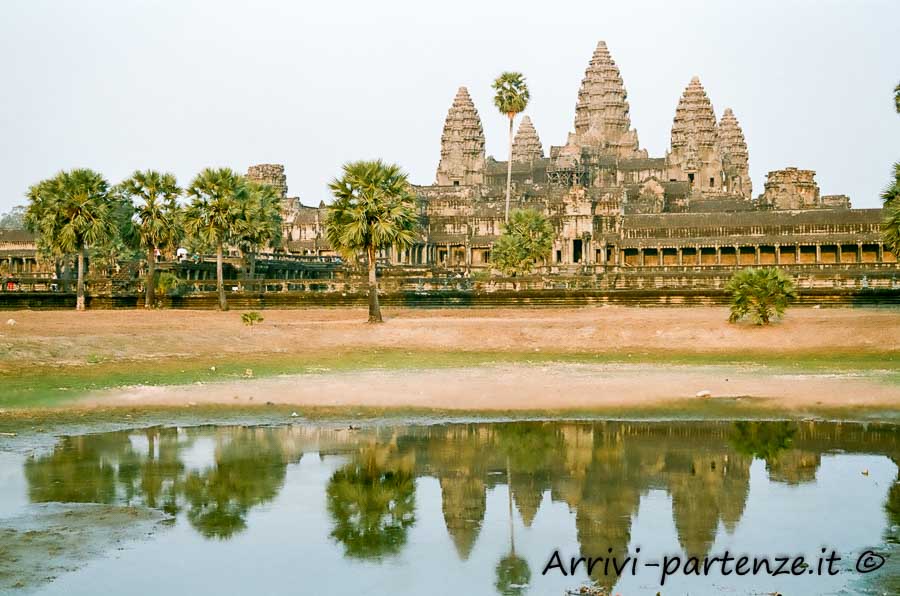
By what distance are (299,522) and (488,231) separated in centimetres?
13513

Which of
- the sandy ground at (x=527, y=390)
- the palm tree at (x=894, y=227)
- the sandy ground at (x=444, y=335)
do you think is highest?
the palm tree at (x=894, y=227)

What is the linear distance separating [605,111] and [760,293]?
448 ft

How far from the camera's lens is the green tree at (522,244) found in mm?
105438

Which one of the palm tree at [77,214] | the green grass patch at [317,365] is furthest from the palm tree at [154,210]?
the green grass patch at [317,365]

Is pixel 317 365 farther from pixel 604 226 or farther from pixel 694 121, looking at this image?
pixel 694 121

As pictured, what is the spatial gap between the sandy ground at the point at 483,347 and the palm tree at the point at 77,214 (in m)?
6.52

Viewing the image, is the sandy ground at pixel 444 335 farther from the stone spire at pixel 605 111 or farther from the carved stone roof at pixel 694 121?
the stone spire at pixel 605 111

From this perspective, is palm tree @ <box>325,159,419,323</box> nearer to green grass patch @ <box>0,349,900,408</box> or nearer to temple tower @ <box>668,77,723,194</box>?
green grass patch @ <box>0,349,900,408</box>

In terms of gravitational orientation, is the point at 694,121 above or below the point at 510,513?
above

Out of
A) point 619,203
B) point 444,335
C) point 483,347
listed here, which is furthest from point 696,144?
point 483,347

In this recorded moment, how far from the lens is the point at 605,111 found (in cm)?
18475

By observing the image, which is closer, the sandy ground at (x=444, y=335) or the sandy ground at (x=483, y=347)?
the sandy ground at (x=483, y=347)

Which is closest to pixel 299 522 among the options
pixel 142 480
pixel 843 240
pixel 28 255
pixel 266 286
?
pixel 142 480

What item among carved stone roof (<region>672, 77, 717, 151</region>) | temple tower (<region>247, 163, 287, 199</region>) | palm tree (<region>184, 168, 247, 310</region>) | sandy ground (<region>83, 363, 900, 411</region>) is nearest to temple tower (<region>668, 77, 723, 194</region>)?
carved stone roof (<region>672, 77, 717, 151</region>)
